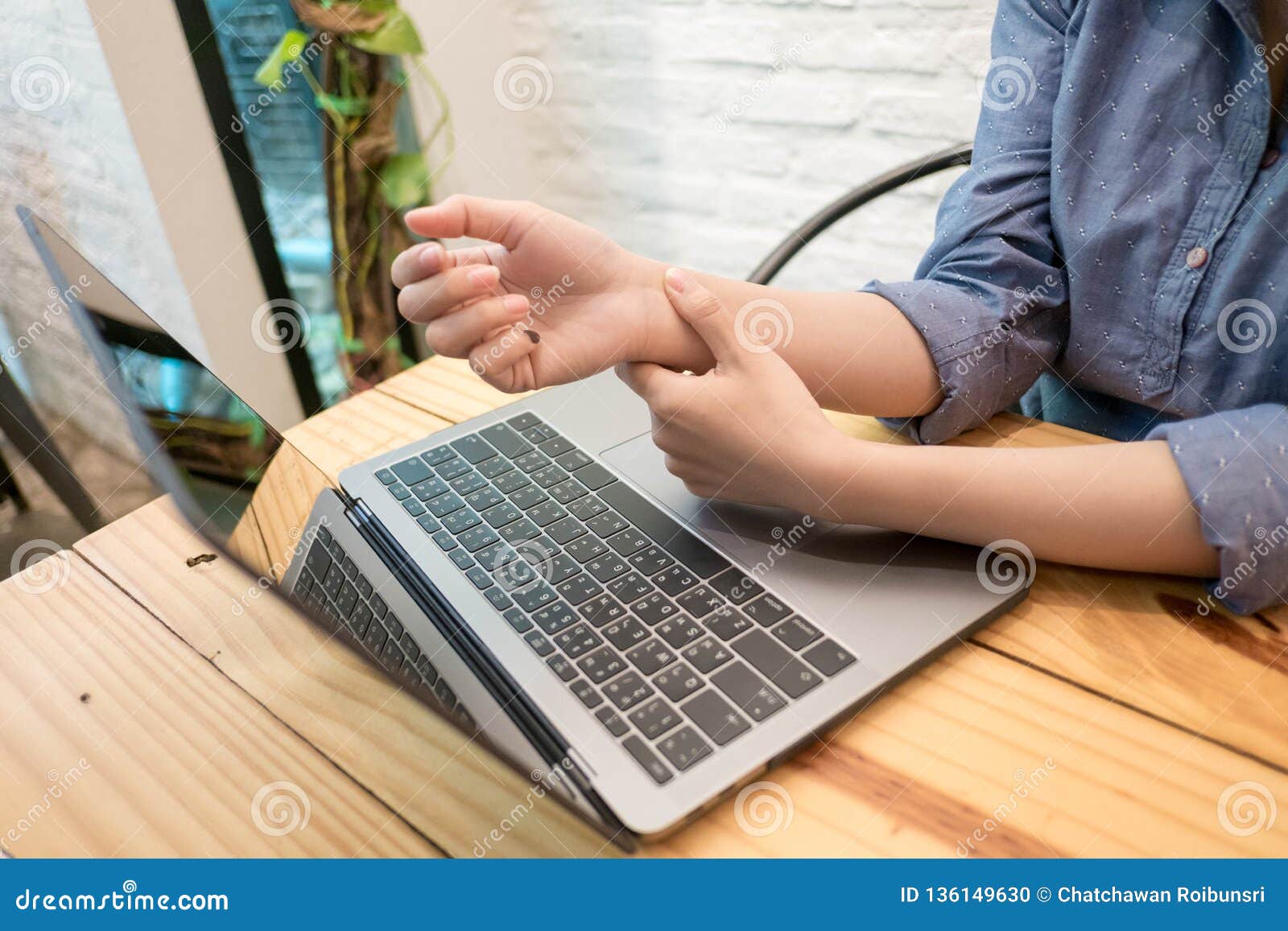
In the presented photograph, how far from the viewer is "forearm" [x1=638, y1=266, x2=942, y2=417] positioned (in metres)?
0.60

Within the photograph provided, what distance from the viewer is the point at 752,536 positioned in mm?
471

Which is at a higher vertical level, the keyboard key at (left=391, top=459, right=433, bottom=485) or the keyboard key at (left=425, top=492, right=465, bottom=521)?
the keyboard key at (left=391, top=459, right=433, bottom=485)

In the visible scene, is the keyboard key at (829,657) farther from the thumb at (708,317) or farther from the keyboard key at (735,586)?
the thumb at (708,317)

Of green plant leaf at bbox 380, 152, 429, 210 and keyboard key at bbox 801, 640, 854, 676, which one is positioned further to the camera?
green plant leaf at bbox 380, 152, 429, 210

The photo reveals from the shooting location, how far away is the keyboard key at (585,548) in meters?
0.46

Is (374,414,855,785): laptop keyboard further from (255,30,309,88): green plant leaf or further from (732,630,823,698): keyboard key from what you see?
(255,30,309,88): green plant leaf

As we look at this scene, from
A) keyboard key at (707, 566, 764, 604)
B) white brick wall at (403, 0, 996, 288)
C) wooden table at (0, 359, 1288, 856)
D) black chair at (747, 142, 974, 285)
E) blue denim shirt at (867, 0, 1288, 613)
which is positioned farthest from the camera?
white brick wall at (403, 0, 996, 288)

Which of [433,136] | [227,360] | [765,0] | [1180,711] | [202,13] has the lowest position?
[227,360]

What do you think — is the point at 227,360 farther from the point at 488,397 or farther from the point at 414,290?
the point at 414,290

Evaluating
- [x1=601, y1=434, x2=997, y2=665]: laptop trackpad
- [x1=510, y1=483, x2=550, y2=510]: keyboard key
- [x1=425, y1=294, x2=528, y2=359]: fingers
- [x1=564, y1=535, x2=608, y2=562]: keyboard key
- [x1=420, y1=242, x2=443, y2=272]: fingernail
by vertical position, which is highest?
[x1=420, y1=242, x2=443, y2=272]: fingernail

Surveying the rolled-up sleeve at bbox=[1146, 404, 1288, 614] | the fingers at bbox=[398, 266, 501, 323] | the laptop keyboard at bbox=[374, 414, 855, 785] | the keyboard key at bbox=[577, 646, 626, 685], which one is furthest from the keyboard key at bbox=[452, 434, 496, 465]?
the rolled-up sleeve at bbox=[1146, 404, 1288, 614]

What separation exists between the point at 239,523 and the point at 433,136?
1.34m

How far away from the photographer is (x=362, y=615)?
402mm

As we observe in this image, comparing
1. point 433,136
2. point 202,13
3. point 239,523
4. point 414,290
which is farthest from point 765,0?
point 239,523
